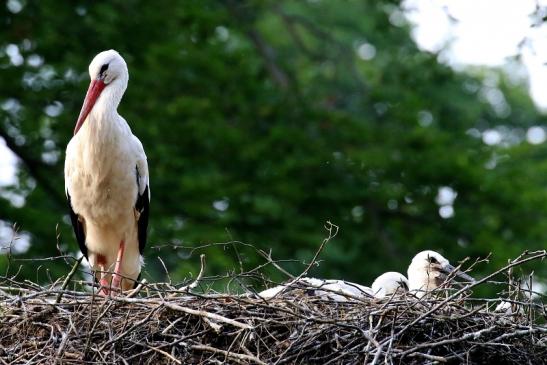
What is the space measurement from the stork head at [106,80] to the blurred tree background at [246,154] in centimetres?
581

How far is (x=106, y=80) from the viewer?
28.7 feet

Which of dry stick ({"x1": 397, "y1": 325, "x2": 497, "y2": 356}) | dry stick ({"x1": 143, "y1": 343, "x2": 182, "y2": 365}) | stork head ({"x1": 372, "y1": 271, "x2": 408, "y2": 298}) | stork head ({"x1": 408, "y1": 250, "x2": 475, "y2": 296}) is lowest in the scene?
stork head ({"x1": 408, "y1": 250, "x2": 475, "y2": 296})

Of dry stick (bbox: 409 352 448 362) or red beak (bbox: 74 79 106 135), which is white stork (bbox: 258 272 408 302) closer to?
dry stick (bbox: 409 352 448 362)

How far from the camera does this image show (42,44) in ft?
50.9

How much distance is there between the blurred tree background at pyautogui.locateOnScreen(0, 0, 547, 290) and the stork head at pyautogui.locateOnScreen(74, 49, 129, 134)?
5814 millimetres

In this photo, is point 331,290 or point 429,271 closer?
point 331,290

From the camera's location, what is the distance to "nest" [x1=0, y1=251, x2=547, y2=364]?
6.45 metres

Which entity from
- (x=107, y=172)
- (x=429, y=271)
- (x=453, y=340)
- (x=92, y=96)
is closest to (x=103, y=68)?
(x=92, y=96)

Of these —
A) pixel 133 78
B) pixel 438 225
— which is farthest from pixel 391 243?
pixel 133 78

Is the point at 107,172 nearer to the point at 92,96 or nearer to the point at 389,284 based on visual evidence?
the point at 92,96

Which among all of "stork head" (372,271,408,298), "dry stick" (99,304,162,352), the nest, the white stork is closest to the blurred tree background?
"stork head" (372,271,408,298)

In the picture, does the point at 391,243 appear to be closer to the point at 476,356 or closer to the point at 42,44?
the point at 42,44

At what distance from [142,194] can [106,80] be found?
0.78 m

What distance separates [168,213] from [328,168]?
2.07m
